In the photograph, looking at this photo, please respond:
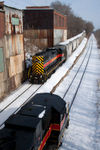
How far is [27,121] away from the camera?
5.17 meters

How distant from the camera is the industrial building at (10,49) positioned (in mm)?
12714

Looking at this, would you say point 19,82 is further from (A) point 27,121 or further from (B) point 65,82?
(A) point 27,121

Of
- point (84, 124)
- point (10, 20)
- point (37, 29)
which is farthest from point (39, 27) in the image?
point (84, 124)

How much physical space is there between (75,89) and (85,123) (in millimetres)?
5693

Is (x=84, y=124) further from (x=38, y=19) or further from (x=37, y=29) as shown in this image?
(x=38, y=19)

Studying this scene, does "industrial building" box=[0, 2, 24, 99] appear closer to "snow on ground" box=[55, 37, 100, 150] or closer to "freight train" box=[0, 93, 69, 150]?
"snow on ground" box=[55, 37, 100, 150]

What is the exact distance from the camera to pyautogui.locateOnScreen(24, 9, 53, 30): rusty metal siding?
1214 inches

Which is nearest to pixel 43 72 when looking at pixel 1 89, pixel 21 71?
pixel 21 71

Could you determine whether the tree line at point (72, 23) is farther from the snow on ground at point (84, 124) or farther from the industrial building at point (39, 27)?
the snow on ground at point (84, 124)

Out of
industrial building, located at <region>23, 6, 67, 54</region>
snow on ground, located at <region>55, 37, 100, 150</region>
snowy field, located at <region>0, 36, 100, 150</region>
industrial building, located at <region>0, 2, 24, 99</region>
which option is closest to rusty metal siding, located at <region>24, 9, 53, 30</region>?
industrial building, located at <region>23, 6, 67, 54</region>

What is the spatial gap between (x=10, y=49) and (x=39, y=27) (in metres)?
19.2

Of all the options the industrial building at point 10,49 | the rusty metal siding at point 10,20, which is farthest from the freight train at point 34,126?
the rusty metal siding at point 10,20

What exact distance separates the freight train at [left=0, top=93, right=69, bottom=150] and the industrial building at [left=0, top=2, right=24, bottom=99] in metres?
6.79

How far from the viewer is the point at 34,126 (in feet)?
15.9
